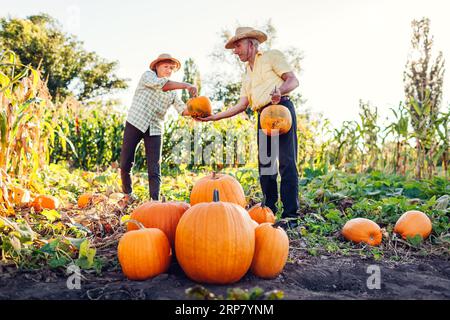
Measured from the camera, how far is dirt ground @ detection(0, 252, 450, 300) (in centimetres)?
193

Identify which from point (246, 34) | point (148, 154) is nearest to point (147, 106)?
point (148, 154)

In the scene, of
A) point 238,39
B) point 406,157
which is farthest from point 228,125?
point 238,39

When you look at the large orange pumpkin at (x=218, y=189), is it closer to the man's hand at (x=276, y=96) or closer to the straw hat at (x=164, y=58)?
the man's hand at (x=276, y=96)

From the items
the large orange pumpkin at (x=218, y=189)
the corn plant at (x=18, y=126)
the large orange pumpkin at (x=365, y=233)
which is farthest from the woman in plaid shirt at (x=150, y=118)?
the large orange pumpkin at (x=365, y=233)

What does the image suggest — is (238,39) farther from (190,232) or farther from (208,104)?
(190,232)

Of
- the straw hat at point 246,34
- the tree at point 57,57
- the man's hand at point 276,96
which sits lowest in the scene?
the man's hand at point 276,96

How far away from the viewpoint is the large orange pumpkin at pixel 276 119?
3227mm

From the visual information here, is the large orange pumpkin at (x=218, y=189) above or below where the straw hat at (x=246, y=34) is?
below

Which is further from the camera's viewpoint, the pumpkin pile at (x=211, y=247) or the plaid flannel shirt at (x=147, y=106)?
the plaid flannel shirt at (x=147, y=106)

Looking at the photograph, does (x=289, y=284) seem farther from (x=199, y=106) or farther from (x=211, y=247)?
(x=199, y=106)

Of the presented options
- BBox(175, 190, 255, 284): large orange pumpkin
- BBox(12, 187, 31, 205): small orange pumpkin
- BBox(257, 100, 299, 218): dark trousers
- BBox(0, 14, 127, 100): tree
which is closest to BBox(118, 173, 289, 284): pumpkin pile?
BBox(175, 190, 255, 284): large orange pumpkin

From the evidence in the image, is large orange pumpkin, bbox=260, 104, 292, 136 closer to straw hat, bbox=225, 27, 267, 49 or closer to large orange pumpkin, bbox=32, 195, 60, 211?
straw hat, bbox=225, 27, 267, 49

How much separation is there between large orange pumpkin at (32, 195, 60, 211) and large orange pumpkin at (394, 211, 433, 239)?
3027 mm
